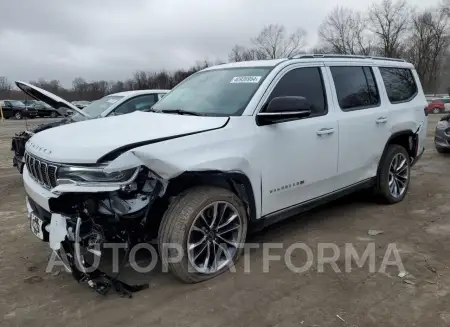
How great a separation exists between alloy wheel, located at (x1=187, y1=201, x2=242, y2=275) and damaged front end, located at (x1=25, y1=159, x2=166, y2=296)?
0.39m

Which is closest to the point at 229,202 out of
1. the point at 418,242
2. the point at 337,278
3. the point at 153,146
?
the point at 153,146

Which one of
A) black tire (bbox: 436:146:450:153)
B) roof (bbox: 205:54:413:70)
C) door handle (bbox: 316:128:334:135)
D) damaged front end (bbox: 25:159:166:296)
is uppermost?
roof (bbox: 205:54:413:70)

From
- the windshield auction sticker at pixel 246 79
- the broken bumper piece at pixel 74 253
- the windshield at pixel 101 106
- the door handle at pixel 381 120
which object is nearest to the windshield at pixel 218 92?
the windshield auction sticker at pixel 246 79

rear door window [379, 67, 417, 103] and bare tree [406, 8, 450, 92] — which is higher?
bare tree [406, 8, 450, 92]

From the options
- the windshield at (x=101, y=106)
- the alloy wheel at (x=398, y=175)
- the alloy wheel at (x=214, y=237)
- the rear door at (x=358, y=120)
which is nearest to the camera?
the alloy wheel at (x=214, y=237)

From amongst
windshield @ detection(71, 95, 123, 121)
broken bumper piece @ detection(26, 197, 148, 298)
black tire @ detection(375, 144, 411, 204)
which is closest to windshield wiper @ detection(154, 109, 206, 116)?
broken bumper piece @ detection(26, 197, 148, 298)

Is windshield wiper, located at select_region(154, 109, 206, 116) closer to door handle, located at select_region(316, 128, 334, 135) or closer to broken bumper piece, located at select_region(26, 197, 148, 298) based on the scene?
door handle, located at select_region(316, 128, 334, 135)

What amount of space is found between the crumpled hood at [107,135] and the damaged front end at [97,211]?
107 mm

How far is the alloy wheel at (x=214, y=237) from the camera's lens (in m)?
3.27

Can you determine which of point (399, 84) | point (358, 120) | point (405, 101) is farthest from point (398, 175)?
point (358, 120)

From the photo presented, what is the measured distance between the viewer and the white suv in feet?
9.62

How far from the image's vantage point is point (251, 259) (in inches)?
150

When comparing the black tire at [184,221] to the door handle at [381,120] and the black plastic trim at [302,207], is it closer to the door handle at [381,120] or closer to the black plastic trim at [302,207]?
the black plastic trim at [302,207]

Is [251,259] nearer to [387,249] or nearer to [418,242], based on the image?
[387,249]
